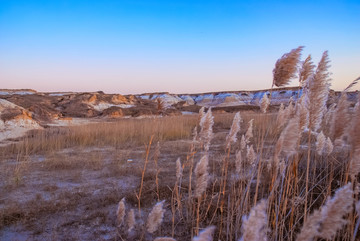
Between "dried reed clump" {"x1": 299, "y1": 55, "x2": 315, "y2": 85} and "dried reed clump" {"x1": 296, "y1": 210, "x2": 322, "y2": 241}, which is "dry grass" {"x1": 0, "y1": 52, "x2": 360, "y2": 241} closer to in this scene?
"dried reed clump" {"x1": 296, "y1": 210, "x2": 322, "y2": 241}

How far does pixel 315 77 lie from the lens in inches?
44.4

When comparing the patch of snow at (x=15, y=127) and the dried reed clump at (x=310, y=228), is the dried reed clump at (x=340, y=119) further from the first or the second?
the patch of snow at (x=15, y=127)

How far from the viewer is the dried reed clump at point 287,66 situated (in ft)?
4.42

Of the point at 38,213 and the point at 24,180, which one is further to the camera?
the point at 24,180

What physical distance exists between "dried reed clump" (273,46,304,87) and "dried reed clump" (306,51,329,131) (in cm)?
20

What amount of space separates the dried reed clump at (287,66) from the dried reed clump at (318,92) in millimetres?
200

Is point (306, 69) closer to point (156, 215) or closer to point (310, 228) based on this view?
point (310, 228)

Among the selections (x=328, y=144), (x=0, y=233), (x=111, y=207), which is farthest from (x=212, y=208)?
(x=0, y=233)

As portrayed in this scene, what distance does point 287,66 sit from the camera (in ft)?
4.44

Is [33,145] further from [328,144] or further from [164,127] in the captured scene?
[328,144]

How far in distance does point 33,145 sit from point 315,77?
677 centimetres

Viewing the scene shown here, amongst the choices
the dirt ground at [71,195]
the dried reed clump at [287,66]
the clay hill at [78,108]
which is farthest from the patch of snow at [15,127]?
the dried reed clump at [287,66]

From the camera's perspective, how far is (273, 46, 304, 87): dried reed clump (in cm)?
135

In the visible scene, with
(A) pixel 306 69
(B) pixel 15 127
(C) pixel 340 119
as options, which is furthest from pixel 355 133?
(B) pixel 15 127
